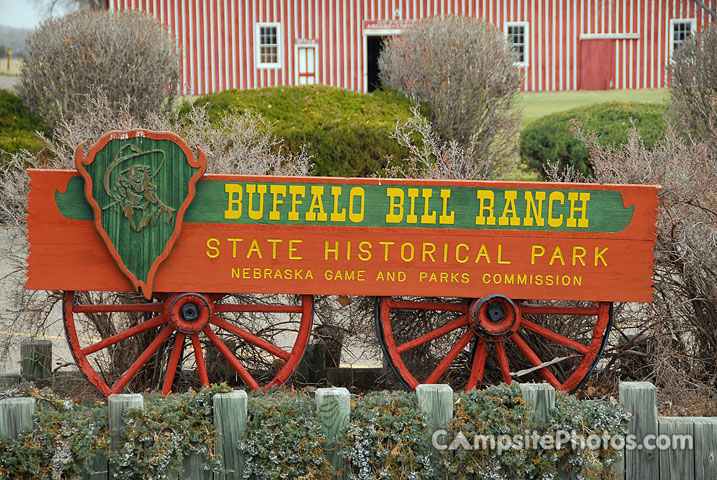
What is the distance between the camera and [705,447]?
13.1 feet

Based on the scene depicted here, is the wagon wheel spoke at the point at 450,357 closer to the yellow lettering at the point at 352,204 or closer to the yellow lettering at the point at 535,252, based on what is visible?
the yellow lettering at the point at 535,252

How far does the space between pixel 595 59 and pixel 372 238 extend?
25.5m

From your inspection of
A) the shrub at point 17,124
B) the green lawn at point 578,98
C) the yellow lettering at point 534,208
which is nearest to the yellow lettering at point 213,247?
the yellow lettering at point 534,208

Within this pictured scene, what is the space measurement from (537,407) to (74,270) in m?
2.51

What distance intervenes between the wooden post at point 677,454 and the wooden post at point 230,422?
1.95 meters

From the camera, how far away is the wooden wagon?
176 inches

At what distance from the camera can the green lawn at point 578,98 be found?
2547 centimetres

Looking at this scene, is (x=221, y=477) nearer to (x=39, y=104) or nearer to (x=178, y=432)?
(x=178, y=432)

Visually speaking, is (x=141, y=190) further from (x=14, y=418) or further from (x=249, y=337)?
(x=14, y=418)

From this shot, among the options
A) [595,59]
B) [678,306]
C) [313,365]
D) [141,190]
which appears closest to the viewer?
[141,190]

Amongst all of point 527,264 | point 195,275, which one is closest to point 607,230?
point 527,264

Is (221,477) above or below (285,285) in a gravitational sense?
below

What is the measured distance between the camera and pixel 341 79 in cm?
2709

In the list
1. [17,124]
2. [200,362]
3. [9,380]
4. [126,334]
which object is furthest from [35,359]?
[17,124]
